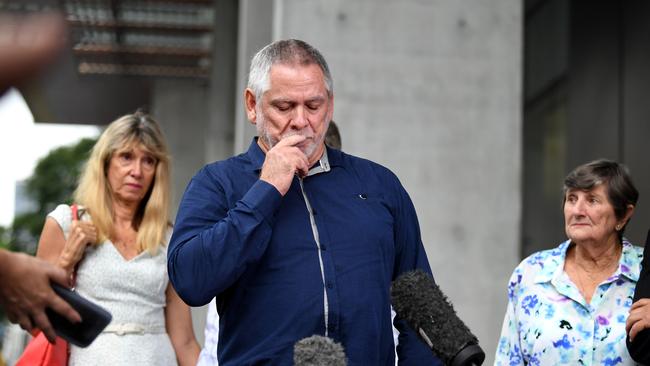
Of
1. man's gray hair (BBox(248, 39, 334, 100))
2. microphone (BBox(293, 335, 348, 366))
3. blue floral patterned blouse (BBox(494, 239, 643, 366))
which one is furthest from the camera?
blue floral patterned blouse (BBox(494, 239, 643, 366))

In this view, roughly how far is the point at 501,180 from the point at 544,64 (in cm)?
753

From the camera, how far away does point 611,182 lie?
16.6 ft

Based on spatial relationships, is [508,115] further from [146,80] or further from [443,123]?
[146,80]

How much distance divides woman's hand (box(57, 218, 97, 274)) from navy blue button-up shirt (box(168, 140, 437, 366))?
1589 millimetres

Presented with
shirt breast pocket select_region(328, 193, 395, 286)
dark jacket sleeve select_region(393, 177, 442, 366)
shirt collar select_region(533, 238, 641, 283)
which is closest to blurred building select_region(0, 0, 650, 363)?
shirt breast pocket select_region(328, 193, 395, 286)

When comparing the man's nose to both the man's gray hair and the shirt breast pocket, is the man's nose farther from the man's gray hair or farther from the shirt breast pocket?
the shirt breast pocket

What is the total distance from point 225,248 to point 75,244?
1.93 metres

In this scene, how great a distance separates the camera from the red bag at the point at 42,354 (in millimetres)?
Result: 4832

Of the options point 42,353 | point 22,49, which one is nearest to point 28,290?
point 22,49

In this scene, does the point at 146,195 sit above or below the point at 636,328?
above

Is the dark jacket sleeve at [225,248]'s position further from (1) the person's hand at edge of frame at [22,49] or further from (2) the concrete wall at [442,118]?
(2) the concrete wall at [442,118]

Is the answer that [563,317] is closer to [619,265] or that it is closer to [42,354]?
[619,265]

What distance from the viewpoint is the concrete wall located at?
7.16 m

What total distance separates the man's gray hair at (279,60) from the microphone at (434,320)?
2.74 ft
